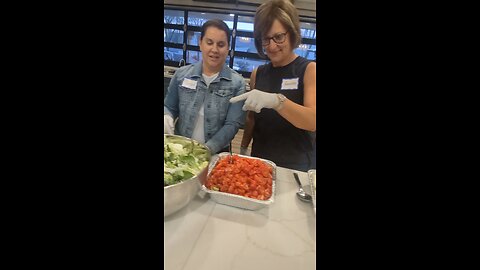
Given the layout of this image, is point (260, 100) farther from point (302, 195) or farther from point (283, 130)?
point (302, 195)

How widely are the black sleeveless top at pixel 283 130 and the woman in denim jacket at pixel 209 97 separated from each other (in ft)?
0.20

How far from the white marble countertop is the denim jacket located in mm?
189

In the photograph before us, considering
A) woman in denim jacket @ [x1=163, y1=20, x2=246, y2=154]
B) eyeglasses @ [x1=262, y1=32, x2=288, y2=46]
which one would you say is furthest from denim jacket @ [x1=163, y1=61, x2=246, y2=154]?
eyeglasses @ [x1=262, y1=32, x2=288, y2=46]

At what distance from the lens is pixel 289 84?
0.64 meters

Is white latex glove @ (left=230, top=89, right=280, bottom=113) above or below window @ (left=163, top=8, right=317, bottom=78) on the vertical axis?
below

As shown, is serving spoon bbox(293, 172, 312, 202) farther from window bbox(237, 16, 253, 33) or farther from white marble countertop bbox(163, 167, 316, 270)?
window bbox(237, 16, 253, 33)

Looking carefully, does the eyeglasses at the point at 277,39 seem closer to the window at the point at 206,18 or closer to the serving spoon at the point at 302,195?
the window at the point at 206,18

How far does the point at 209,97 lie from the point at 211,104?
0.07ft

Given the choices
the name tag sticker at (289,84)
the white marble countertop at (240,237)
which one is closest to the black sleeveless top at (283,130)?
Answer: the name tag sticker at (289,84)

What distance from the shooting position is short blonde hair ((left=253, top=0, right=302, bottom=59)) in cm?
55
